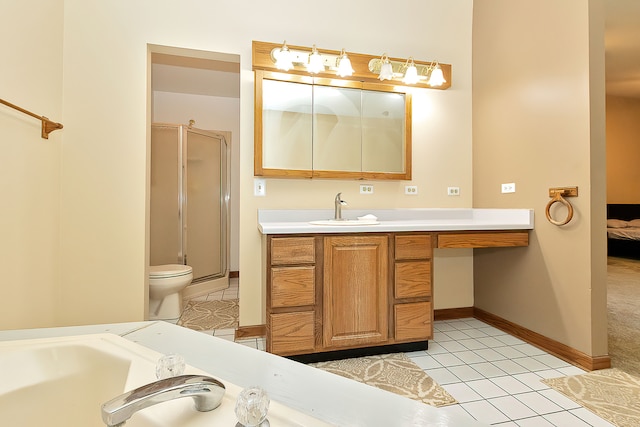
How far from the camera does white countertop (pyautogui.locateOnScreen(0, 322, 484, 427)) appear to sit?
0.46 meters

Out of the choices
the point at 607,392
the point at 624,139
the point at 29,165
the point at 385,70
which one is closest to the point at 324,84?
the point at 385,70

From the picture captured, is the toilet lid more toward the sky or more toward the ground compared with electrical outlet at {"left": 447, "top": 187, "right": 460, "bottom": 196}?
more toward the ground

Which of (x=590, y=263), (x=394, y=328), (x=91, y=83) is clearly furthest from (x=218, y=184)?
(x=590, y=263)

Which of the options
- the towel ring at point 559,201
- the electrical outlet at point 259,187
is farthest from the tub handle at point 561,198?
the electrical outlet at point 259,187

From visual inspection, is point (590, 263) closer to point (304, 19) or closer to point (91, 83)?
point (304, 19)

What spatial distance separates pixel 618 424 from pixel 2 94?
3.08 m

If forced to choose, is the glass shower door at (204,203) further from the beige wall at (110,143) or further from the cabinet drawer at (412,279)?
the cabinet drawer at (412,279)

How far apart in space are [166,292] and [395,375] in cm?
186

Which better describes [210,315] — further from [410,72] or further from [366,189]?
[410,72]

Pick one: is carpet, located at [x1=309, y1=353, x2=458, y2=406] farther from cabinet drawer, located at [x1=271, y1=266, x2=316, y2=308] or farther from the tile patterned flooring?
cabinet drawer, located at [x1=271, y1=266, x2=316, y2=308]

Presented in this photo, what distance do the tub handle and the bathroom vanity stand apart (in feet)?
0.99

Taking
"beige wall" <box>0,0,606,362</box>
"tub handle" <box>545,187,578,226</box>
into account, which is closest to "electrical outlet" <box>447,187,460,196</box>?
"beige wall" <box>0,0,606,362</box>

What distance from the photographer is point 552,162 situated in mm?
1970

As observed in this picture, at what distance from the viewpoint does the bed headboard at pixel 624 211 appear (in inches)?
220
